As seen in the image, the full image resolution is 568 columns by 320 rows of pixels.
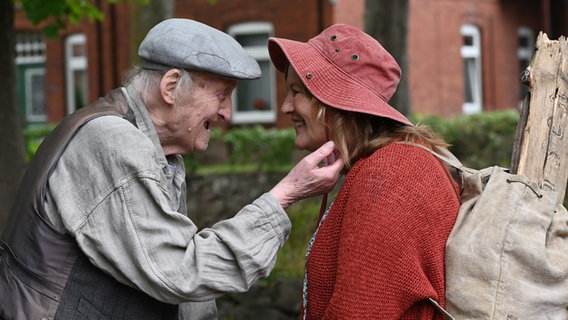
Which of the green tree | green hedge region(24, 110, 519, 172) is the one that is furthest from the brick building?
the green tree

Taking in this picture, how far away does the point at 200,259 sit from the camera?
2.71 meters

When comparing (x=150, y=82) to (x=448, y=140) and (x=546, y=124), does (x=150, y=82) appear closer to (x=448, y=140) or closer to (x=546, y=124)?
(x=546, y=124)

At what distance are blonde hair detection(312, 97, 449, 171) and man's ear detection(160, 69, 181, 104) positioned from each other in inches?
18.0

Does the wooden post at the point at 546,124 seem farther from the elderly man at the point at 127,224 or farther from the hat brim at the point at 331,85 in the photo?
the elderly man at the point at 127,224

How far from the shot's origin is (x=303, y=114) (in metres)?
3.05

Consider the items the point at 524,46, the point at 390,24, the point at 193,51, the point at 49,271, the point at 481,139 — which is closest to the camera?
the point at 49,271

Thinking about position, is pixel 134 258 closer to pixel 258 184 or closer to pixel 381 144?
pixel 381 144

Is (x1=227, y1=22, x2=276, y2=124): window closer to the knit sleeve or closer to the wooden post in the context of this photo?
the wooden post

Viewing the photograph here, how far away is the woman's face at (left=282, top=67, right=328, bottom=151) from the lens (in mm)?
3027

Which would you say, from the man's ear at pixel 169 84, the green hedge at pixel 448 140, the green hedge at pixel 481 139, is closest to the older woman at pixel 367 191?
the man's ear at pixel 169 84

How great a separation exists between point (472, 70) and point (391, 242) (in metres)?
17.0

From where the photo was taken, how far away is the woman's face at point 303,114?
303cm

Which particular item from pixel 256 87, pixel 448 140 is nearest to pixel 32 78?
pixel 256 87

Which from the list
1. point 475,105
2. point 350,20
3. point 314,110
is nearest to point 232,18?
point 350,20
